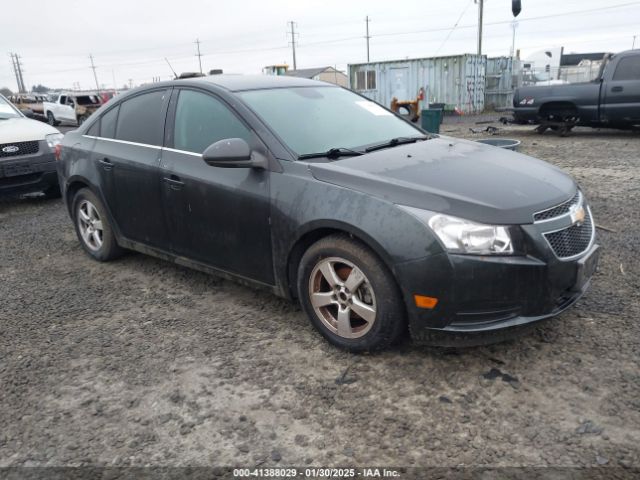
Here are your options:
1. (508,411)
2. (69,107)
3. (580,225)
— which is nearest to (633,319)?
(580,225)

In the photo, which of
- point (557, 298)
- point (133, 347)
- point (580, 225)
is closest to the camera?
point (557, 298)

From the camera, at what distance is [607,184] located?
732 cm

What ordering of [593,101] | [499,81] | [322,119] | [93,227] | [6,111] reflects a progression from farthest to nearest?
[499,81], [593,101], [6,111], [93,227], [322,119]

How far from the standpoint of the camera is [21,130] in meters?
7.34

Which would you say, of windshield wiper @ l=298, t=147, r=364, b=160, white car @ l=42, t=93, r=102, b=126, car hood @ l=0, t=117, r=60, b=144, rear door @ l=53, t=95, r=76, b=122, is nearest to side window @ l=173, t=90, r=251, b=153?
windshield wiper @ l=298, t=147, r=364, b=160

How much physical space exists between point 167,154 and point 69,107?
24.3m

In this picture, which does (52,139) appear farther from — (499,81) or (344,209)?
(499,81)

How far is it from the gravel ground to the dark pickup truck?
30.2ft

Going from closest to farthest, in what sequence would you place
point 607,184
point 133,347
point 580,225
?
point 580,225
point 133,347
point 607,184

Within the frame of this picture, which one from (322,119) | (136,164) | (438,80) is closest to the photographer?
(322,119)

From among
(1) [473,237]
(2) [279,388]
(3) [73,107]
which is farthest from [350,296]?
(3) [73,107]

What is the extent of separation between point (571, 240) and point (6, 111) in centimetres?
843

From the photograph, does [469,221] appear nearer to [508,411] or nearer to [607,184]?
[508,411]

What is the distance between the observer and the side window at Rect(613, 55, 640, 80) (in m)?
11.7
